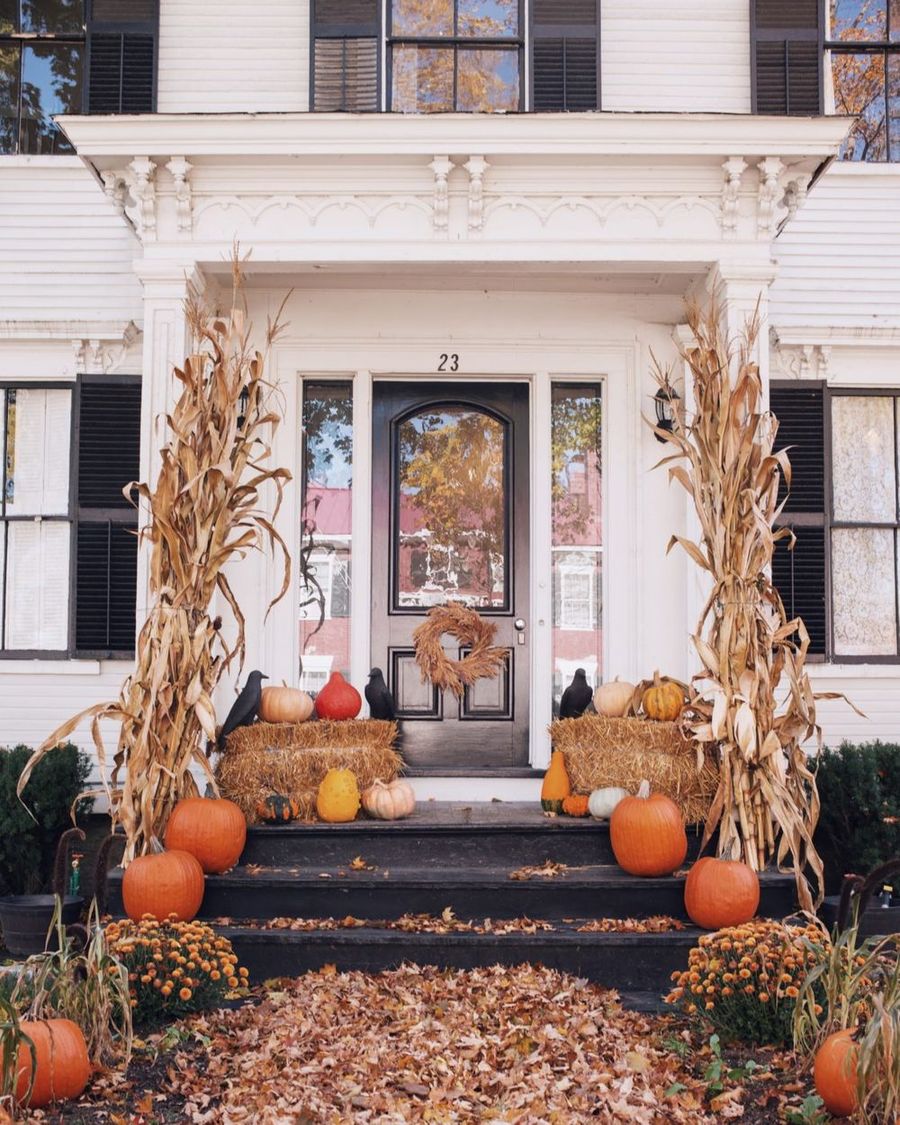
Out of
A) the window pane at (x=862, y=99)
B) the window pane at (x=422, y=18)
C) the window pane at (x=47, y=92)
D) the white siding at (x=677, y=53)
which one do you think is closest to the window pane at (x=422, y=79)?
the window pane at (x=422, y=18)

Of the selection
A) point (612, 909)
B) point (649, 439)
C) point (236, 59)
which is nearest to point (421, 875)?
point (612, 909)

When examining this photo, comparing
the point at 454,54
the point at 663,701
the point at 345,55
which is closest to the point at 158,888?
the point at 663,701

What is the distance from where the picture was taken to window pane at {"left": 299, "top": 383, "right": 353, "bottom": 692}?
22.7ft

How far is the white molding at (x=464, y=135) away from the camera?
5816 millimetres

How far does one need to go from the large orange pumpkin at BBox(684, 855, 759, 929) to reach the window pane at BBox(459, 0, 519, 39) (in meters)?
5.09

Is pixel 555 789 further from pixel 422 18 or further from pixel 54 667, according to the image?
pixel 422 18

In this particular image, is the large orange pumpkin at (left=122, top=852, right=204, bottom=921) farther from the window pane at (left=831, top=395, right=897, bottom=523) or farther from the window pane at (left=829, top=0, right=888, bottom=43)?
the window pane at (left=829, top=0, right=888, bottom=43)

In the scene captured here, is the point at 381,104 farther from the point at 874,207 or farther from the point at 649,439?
the point at 874,207

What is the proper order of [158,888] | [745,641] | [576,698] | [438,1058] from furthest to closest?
[576,698] → [745,641] → [158,888] → [438,1058]

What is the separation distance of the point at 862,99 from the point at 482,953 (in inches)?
226

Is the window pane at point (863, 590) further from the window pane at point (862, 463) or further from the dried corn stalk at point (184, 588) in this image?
the dried corn stalk at point (184, 588)

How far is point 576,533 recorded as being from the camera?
7004 mm

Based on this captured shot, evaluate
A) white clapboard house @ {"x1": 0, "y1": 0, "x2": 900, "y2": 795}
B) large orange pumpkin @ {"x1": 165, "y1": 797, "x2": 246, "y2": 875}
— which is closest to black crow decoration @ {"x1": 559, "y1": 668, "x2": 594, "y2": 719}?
white clapboard house @ {"x1": 0, "y1": 0, "x2": 900, "y2": 795}

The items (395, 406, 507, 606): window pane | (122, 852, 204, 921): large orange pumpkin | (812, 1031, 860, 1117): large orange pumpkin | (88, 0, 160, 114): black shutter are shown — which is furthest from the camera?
(88, 0, 160, 114): black shutter
